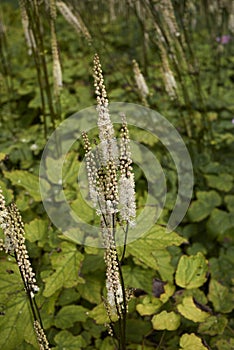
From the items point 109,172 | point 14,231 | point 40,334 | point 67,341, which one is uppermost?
point 109,172

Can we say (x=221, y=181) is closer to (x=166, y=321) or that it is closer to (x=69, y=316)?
(x=166, y=321)

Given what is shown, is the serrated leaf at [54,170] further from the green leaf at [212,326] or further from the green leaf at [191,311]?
the green leaf at [212,326]

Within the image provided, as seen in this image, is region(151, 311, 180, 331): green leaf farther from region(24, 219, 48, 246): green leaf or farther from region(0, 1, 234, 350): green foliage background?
region(24, 219, 48, 246): green leaf

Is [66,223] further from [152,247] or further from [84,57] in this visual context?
[84,57]

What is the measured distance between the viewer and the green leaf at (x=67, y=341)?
5.33ft

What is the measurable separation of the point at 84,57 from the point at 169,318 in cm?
227

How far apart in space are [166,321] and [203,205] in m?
0.78

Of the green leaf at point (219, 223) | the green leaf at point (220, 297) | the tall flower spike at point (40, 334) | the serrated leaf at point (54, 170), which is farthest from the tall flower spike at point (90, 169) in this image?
the green leaf at point (219, 223)

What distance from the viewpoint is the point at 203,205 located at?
2264mm

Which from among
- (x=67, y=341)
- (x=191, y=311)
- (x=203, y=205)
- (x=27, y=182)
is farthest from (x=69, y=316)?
(x=203, y=205)

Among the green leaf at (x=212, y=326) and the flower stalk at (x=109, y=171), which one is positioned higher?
the flower stalk at (x=109, y=171)

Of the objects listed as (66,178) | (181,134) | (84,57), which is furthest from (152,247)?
(84,57)

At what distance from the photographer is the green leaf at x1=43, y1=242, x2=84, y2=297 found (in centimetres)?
154

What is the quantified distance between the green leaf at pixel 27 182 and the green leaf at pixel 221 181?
0.93 meters
